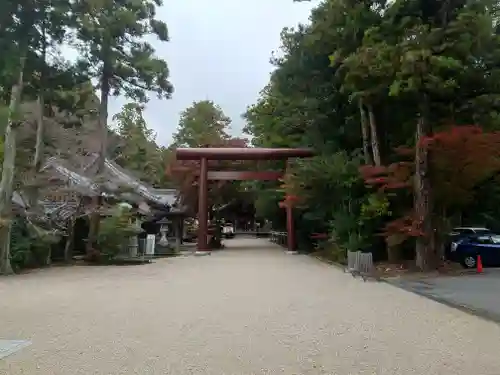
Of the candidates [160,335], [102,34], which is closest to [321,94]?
[102,34]

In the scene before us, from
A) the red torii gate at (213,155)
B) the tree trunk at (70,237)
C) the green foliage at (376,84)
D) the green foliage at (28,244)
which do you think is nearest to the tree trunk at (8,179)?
the green foliage at (28,244)

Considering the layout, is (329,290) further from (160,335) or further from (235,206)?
(235,206)

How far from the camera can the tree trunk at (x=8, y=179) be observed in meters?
16.1

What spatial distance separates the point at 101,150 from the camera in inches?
861

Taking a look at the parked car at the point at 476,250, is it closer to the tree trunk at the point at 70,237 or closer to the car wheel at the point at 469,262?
the car wheel at the point at 469,262

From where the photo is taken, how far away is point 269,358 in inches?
214

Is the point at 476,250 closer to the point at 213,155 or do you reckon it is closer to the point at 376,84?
the point at 376,84

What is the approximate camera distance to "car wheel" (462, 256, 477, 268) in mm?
17500

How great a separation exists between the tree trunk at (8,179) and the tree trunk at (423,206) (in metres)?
12.4

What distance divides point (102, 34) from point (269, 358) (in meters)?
16.6

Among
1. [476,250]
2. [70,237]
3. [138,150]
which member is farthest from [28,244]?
[138,150]

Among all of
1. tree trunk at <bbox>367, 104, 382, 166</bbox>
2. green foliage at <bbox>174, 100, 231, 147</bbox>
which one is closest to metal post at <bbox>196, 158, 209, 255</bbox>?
tree trunk at <bbox>367, 104, 382, 166</bbox>

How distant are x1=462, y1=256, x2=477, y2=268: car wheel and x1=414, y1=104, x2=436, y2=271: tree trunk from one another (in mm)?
2724

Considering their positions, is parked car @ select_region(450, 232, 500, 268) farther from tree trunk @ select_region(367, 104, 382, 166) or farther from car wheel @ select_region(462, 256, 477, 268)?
tree trunk @ select_region(367, 104, 382, 166)
